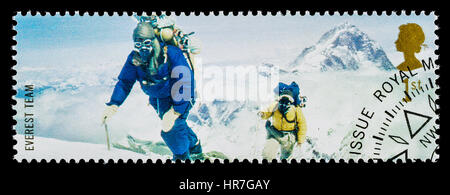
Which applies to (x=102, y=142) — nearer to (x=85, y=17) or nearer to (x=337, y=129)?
(x=85, y=17)

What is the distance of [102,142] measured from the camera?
514cm

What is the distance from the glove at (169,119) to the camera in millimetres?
5102

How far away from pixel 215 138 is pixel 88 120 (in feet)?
4.15

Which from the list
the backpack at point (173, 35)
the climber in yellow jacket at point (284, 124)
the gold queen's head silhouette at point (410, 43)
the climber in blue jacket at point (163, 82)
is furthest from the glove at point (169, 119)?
the gold queen's head silhouette at point (410, 43)

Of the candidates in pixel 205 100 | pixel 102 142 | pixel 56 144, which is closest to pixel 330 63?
pixel 205 100

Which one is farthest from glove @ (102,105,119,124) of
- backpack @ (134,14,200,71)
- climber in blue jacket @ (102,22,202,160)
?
backpack @ (134,14,200,71)

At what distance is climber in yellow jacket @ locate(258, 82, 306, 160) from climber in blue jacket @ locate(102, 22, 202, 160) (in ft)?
2.30

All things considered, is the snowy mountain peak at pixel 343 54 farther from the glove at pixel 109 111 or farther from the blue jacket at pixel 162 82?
the glove at pixel 109 111

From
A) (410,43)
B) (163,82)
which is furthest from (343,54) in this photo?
(163,82)

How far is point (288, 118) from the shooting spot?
201 inches

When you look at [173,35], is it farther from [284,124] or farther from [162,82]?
[284,124]

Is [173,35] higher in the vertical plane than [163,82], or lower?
higher

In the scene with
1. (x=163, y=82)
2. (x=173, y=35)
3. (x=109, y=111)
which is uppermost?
(x=173, y=35)

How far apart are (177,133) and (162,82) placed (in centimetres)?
52
